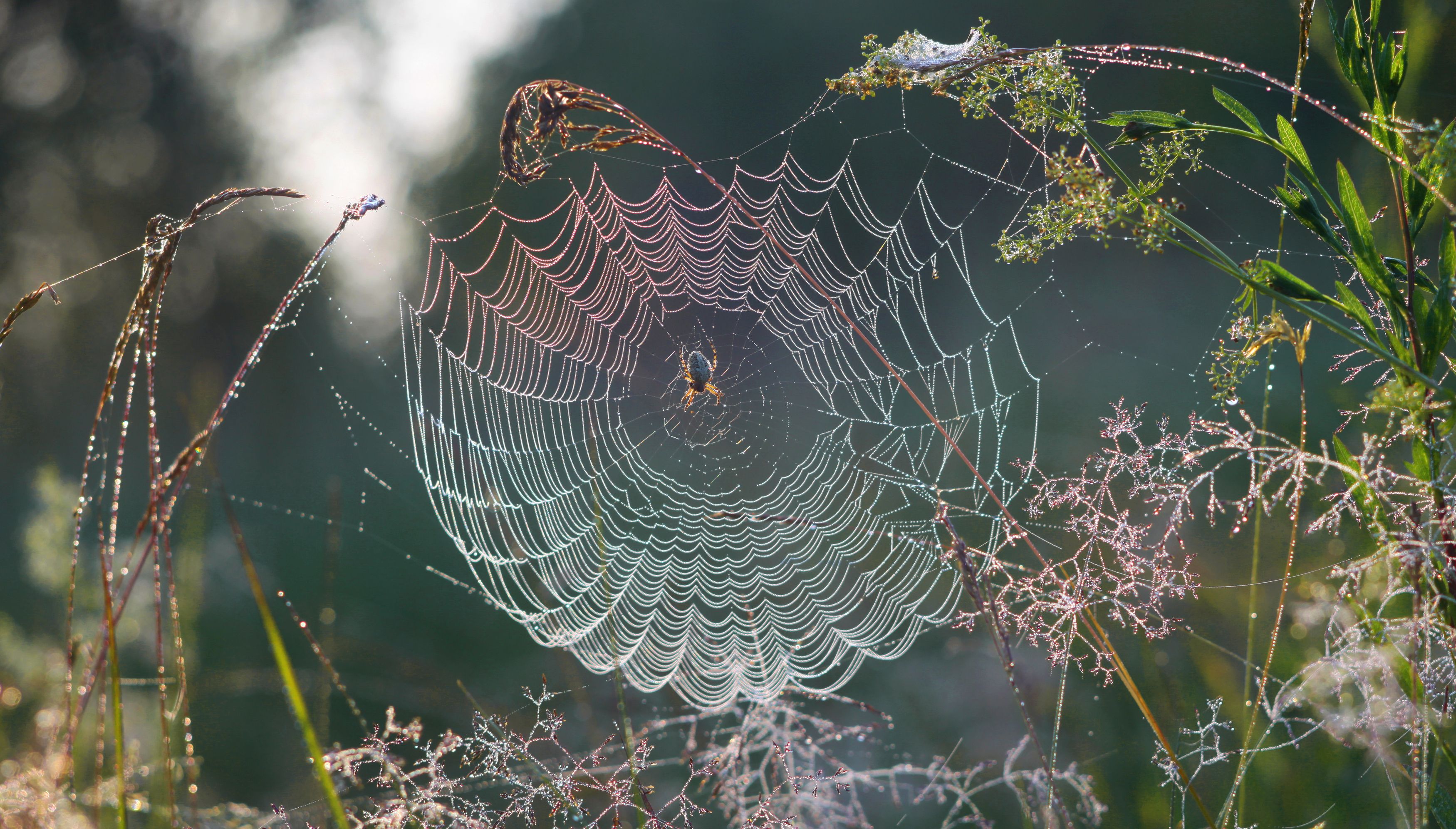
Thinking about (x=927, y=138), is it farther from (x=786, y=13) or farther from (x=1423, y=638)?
(x=1423, y=638)

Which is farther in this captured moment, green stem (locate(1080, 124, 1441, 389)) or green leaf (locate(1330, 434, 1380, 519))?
green leaf (locate(1330, 434, 1380, 519))

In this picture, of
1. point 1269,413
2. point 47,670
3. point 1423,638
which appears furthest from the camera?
point 1269,413

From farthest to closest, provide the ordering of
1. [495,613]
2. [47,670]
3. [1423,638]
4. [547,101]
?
[495,613], [47,670], [547,101], [1423,638]

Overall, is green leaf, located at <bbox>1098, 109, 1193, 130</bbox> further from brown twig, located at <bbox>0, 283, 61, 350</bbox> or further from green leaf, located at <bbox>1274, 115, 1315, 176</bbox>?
brown twig, located at <bbox>0, 283, 61, 350</bbox>

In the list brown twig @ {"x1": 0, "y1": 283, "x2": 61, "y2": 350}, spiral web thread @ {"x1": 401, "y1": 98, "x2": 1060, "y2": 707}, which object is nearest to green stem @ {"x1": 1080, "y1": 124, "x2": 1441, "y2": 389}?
brown twig @ {"x1": 0, "y1": 283, "x2": 61, "y2": 350}

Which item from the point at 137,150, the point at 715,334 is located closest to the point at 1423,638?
the point at 715,334

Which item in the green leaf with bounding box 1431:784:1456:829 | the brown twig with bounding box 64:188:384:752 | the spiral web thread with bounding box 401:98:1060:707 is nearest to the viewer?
the brown twig with bounding box 64:188:384:752

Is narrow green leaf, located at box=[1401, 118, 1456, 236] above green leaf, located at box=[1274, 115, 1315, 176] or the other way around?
the other way around
